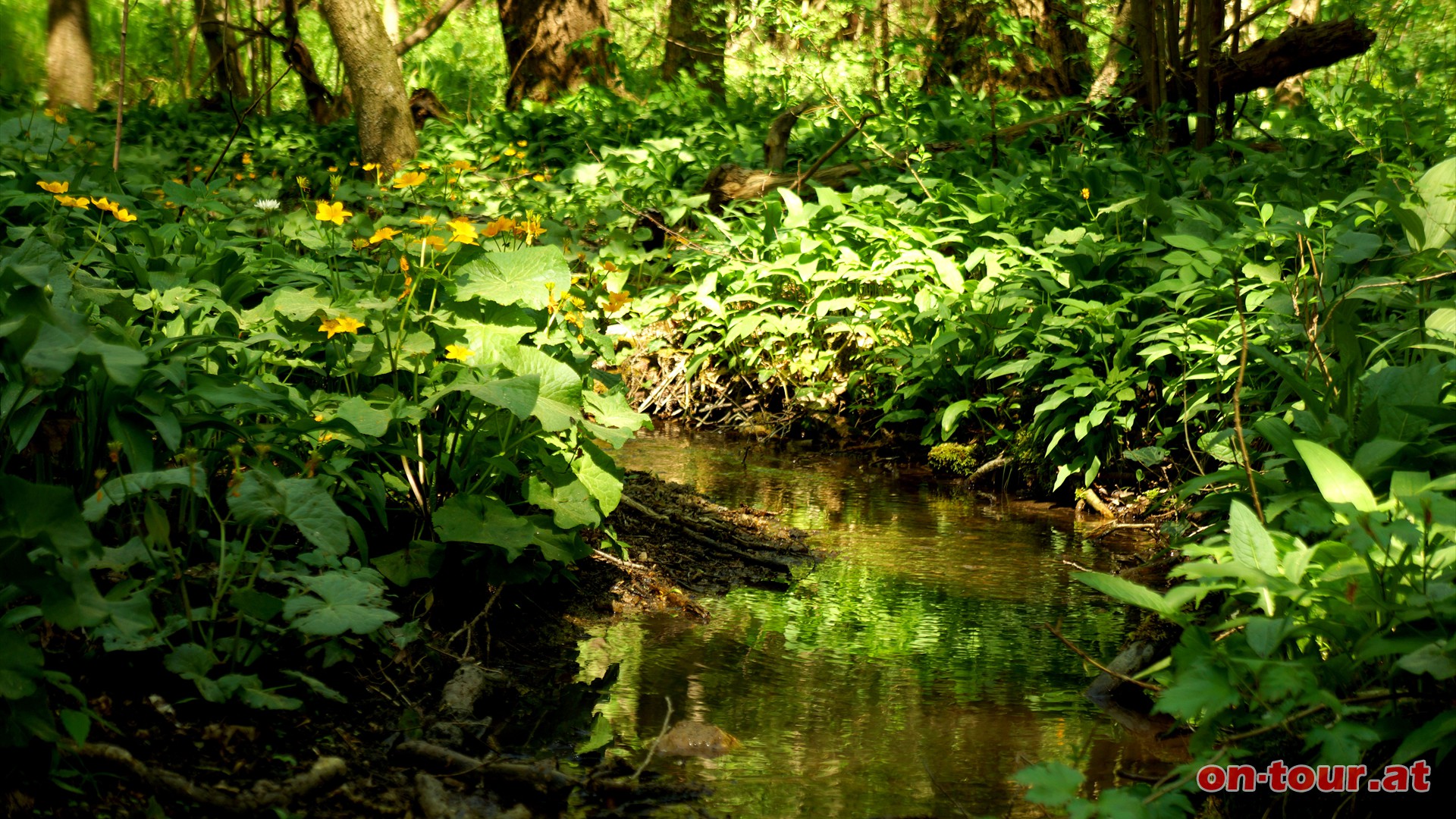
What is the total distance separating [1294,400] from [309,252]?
3.21m

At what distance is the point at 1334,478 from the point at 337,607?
1.73 m

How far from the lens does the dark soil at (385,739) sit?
63.7 inches

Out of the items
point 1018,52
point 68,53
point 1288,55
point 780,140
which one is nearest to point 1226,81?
point 1288,55

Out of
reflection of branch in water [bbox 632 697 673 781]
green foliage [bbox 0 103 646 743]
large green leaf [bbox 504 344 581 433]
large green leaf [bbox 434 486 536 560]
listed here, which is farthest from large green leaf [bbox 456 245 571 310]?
reflection of branch in water [bbox 632 697 673 781]

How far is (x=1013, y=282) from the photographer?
16.4ft

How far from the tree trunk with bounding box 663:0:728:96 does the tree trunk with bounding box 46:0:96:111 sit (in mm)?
5202

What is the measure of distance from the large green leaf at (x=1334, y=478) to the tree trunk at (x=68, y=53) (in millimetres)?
10633

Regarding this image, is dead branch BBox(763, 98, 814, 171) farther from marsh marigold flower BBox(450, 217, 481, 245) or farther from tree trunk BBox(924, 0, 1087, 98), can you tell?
marsh marigold flower BBox(450, 217, 481, 245)

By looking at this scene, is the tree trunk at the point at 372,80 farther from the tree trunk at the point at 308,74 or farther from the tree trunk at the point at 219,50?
the tree trunk at the point at 219,50

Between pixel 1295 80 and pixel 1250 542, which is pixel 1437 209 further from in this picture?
pixel 1295 80

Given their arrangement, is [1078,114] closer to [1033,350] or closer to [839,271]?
[839,271]

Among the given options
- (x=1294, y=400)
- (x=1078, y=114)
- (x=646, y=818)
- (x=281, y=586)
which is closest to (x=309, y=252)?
(x=281, y=586)

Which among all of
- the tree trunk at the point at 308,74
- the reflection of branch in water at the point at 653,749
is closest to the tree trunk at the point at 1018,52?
the tree trunk at the point at 308,74

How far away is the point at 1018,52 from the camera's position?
9211 millimetres
